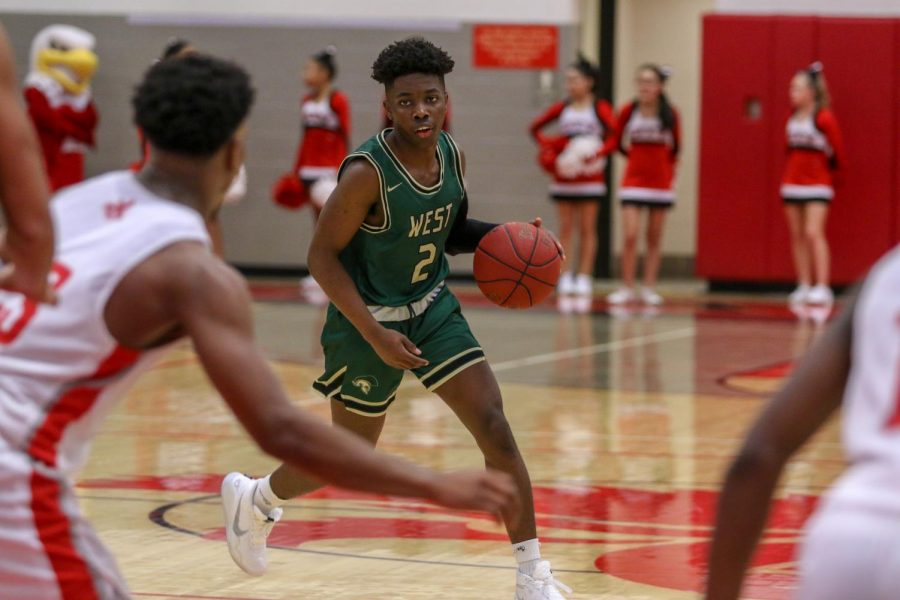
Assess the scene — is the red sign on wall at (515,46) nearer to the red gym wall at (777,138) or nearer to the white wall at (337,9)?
the white wall at (337,9)

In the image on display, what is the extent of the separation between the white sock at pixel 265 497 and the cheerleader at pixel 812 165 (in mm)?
10273

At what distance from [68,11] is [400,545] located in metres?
13.1

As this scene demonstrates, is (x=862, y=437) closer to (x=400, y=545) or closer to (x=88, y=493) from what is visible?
(x=400, y=545)

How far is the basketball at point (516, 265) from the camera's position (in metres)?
5.55

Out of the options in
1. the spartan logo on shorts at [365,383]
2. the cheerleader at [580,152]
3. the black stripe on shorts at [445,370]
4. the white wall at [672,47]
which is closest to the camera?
the black stripe on shorts at [445,370]

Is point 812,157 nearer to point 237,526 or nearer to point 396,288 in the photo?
point 396,288

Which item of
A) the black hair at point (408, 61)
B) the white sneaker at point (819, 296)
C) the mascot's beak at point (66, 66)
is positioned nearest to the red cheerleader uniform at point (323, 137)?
the mascot's beak at point (66, 66)

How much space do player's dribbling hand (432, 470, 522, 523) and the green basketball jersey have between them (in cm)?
241

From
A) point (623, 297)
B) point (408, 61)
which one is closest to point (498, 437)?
point (408, 61)

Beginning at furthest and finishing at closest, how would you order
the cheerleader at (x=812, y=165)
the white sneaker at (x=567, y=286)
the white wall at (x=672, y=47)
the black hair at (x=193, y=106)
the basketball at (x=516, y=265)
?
the white wall at (x=672, y=47), the white sneaker at (x=567, y=286), the cheerleader at (x=812, y=165), the basketball at (x=516, y=265), the black hair at (x=193, y=106)

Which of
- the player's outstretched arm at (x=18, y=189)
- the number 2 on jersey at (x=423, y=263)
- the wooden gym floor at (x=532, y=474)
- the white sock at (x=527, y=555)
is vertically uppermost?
the player's outstretched arm at (x=18, y=189)

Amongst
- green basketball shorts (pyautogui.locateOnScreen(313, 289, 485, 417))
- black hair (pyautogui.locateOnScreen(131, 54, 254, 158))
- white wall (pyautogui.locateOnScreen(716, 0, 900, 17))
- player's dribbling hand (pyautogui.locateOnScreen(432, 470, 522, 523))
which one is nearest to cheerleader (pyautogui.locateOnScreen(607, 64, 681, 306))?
white wall (pyautogui.locateOnScreen(716, 0, 900, 17))

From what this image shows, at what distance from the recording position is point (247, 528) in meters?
5.18

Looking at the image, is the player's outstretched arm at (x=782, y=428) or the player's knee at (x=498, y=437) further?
the player's knee at (x=498, y=437)
